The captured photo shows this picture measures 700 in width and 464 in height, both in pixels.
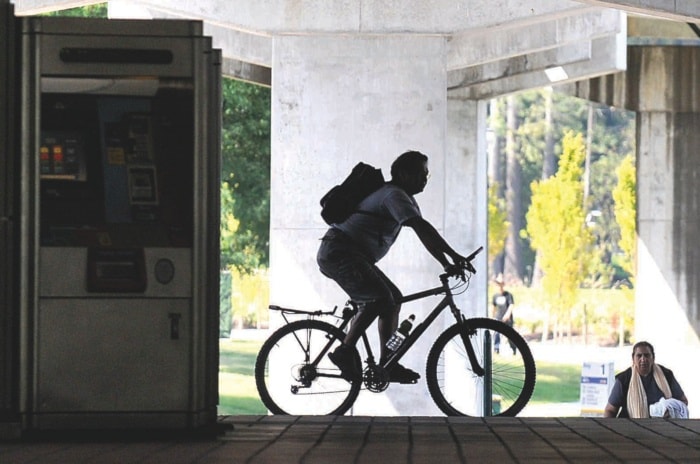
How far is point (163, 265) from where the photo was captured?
9156mm

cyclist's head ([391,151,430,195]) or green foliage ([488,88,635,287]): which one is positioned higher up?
green foliage ([488,88,635,287])

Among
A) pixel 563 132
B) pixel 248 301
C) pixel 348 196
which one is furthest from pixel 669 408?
pixel 563 132

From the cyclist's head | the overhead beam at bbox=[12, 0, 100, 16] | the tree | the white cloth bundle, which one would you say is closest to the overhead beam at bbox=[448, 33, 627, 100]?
the overhead beam at bbox=[12, 0, 100, 16]

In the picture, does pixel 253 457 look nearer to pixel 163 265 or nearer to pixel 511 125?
pixel 163 265

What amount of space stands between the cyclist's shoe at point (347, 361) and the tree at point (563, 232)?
4536 cm

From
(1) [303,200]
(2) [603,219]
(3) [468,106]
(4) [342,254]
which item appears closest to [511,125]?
(2) [603,219]

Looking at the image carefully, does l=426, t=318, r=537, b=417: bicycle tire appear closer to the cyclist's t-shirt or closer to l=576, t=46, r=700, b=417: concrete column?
the cyclist's t-shirt

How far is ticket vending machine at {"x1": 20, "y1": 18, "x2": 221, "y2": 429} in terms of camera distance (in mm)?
9078

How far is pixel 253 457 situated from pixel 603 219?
231 ft

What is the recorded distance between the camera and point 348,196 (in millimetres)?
11086

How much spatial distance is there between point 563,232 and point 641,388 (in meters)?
43.1

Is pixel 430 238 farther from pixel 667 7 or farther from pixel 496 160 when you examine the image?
pixel 496 160

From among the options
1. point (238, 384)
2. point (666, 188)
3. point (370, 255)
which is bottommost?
point (238, 384)

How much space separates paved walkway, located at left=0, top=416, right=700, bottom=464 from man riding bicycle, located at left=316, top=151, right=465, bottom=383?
21.6 inches
